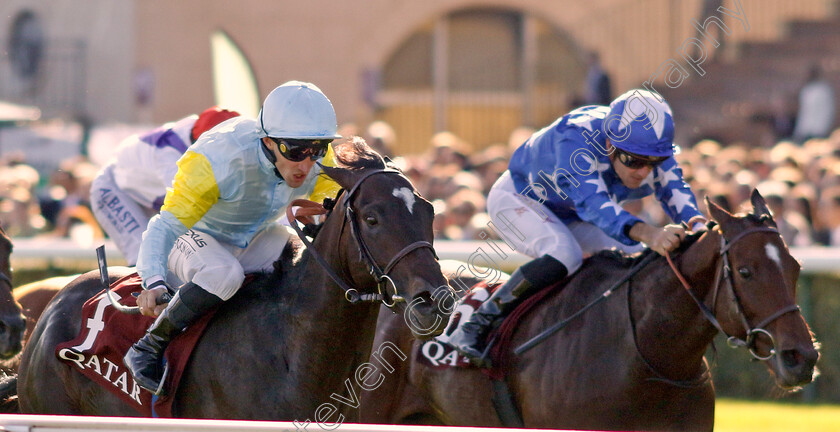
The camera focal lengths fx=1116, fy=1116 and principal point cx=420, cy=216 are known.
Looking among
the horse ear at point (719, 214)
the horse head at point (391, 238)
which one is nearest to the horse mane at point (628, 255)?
the horse ear at point (719, 214)

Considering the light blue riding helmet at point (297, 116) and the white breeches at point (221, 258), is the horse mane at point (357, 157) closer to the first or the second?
the light blue riding helmet at point (297, 116)

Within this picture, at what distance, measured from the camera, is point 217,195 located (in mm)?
3574

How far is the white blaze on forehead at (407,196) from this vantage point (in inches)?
127

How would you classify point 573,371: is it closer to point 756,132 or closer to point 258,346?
point 258,346

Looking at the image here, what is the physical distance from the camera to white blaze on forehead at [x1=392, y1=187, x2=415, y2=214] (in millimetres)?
3230

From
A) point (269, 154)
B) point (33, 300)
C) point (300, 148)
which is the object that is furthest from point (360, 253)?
point (33, 300)

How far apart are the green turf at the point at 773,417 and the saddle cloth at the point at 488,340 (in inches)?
105

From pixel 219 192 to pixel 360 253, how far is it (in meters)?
0.60

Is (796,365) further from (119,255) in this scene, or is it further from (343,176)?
(119,255)

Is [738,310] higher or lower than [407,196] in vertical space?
lower

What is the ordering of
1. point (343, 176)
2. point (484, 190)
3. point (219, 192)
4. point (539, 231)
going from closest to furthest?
point (343, 176), point (219, 192), point (539, 231), point (484, 190)

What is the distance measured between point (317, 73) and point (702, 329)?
13767 millimetres

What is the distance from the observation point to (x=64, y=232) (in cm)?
889

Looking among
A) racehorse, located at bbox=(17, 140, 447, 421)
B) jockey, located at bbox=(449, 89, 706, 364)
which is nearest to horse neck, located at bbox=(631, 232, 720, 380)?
jockey, located at bbox=(449, 89, 706, 364)
